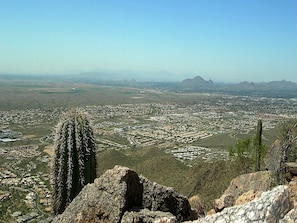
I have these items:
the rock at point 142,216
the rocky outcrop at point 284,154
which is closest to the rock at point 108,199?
the rock at point 142,216

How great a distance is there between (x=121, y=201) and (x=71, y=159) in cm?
308

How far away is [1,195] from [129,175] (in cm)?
3177

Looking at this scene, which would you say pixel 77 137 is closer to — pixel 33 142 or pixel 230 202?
pixel 230 202

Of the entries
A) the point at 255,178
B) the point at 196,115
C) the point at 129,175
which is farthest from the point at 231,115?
the point at 129,175

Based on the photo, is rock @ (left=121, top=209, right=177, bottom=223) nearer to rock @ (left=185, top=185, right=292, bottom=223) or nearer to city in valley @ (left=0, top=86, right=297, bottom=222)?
rock @ (left=185, top=185, right=292, bottom=223)

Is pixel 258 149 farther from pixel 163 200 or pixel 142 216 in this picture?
pixel 142 216

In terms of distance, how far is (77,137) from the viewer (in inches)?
361

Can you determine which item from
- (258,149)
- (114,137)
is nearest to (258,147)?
(258,149)

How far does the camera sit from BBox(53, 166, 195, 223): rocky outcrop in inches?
239

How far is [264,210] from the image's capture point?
13.9 feet

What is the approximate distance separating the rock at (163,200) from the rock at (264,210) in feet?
8.30

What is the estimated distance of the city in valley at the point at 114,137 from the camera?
3502 centimetres

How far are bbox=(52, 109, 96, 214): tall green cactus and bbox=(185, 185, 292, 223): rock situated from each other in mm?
5032

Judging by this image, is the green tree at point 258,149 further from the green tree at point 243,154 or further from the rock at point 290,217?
the rock at point 290,217
